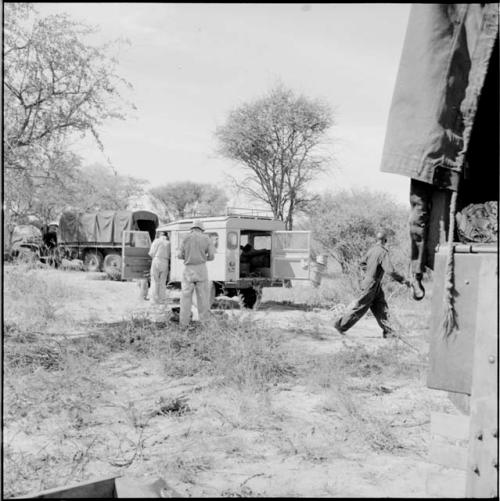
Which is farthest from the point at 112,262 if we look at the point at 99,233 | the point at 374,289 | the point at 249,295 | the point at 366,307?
the point at 374,289

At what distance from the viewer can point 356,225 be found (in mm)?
17984

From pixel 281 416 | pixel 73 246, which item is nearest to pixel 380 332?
pixel 281 416

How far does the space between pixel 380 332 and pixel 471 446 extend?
8.06 meters

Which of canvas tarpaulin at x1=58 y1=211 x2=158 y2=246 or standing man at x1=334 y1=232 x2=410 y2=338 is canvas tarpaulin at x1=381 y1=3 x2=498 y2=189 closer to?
standing man at x1=334 y1=232 x2=410 y2=338

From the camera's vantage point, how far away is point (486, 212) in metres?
3.46

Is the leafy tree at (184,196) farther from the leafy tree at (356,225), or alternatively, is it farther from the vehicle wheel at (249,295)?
the vehicle wheel at (249,295)

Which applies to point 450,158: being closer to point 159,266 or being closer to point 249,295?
point 159,266

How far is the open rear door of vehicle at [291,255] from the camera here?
43.4 ft

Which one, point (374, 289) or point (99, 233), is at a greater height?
point (99, 233)

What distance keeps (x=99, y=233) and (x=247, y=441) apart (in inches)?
832

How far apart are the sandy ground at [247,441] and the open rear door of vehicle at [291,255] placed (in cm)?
736

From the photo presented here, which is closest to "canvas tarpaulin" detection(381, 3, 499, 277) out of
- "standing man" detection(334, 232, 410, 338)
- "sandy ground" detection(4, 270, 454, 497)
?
"sandy ground" detection(4, 270, 454, 497)

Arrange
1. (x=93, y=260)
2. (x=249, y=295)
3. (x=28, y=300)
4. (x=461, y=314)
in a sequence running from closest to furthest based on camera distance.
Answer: (x=461, y=314)
(x=28, y=300)
(x=249, y=295)
(x=93, y=260)

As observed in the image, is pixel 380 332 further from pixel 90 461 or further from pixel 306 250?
pixel 90 461
